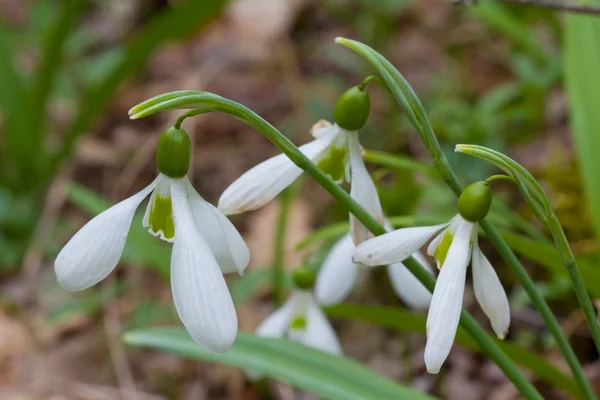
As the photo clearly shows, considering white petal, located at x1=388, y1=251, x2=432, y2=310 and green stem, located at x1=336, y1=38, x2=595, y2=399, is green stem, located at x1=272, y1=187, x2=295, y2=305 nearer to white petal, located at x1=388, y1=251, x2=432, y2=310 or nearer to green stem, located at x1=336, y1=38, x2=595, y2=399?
white petal, located at x1=388, y1=251, x2=432, y2=310

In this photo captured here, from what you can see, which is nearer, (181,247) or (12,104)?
(181,247)

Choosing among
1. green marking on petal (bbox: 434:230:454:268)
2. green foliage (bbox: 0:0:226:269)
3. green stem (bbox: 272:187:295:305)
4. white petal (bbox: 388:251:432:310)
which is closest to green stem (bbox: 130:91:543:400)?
green marking on petal (bbox: 434:230:454:268)

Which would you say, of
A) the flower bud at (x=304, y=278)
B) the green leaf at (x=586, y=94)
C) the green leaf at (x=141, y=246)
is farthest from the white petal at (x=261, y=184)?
the green leaf at (x=141, y=246)

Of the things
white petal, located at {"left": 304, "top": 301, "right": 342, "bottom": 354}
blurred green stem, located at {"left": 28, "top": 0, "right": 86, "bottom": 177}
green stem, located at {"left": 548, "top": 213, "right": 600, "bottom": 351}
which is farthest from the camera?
blurred green stem, located at {"left": 28, "top": 0, "right": 86, "bottom": 177}

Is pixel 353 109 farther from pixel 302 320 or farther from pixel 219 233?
pixel 302 320

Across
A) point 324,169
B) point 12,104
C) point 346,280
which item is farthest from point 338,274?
point 12,104

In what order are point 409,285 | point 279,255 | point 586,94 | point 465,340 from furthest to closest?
1. point 279,255
2. point 586,94
3. point 465,340
4. point 409,285

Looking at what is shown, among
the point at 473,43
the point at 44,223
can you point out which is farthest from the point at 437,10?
the point at 44,223

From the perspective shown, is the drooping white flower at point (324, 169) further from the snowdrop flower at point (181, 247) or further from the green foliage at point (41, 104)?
the green foliage at point (41, 104)
